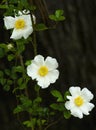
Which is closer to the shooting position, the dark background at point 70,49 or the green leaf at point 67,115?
the green leaf at point 67,115

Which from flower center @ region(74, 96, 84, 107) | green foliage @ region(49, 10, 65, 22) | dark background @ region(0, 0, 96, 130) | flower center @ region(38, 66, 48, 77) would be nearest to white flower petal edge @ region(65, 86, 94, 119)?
flower center @ region(74, 96, 84, 107)

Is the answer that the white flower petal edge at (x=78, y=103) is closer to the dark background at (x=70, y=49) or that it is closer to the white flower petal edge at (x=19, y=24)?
the white flower petal edge at (x=19, y=24)

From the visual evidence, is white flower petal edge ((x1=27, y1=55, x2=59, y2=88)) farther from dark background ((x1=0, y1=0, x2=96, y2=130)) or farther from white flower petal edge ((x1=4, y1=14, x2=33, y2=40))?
dark background ((x1=0, y1=0, x2=96, y2=130))

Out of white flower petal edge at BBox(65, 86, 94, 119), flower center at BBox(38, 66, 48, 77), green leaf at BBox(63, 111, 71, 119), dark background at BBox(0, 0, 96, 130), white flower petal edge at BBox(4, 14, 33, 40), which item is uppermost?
white flower petal edge at BBox(4, 14, 33, 40)

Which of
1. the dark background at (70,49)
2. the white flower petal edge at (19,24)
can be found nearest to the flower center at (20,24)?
the white flower petal edge at (19,24)

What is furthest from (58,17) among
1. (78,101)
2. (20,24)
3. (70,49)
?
(70,49)

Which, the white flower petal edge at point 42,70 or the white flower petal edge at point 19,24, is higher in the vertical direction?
the white flower petal edge at point 19,24

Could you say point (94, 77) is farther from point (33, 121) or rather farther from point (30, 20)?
point (30, 20)
